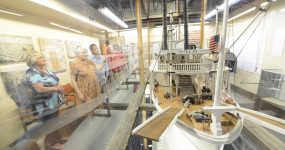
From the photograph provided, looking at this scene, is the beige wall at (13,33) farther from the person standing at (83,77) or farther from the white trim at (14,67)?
the person standing at (83,77)

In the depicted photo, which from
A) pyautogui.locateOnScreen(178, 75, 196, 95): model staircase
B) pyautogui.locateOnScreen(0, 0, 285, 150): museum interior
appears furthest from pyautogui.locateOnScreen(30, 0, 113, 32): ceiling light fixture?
pyautogui.locateOnScreen(178, 75, 196, 95): model staircase

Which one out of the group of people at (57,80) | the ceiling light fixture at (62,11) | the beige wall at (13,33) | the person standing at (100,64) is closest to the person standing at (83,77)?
the group of people at (57,80)

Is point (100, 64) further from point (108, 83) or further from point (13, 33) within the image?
point (13, 33)

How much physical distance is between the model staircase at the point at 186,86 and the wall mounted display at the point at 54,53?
2.05 m

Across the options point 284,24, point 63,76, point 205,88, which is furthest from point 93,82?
point 284,24

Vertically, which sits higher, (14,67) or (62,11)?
(62,11)

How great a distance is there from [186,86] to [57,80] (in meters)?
2.21

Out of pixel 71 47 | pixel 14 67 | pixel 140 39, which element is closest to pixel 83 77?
pixel 71 47

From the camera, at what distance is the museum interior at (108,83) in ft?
3.82

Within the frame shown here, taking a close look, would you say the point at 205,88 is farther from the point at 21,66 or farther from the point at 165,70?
the point at 21,66

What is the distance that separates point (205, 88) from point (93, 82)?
6.97 feet

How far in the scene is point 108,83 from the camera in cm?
293

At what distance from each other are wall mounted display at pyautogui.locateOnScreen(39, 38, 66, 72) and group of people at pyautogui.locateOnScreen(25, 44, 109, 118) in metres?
0.06

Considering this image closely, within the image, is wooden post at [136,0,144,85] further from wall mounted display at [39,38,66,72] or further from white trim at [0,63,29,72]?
white trim at [0,63,29,72]
